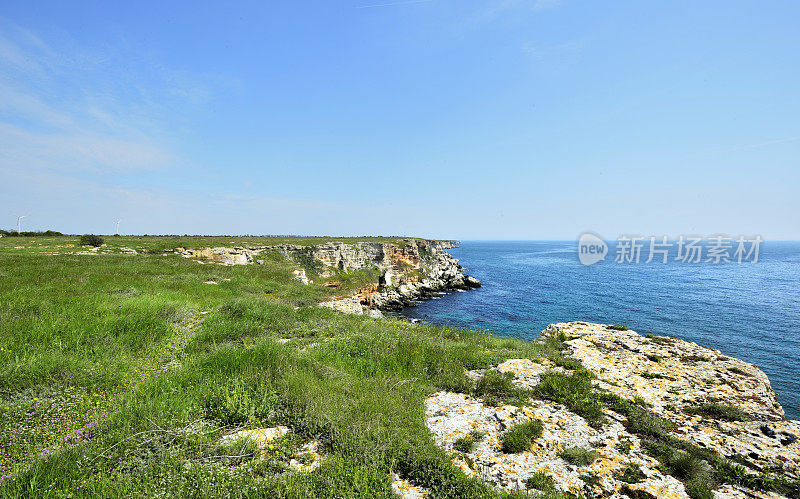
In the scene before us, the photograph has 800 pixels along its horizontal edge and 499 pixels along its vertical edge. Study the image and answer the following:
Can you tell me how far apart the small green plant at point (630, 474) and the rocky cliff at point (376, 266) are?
895 inches

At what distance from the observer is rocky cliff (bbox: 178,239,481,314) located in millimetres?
36312

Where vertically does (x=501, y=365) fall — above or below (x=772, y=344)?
above

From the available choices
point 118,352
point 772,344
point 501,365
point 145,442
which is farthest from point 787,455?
point 772,344

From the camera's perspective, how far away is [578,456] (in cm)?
504

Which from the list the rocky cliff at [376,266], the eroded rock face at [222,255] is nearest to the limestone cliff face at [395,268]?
the rocky cliff at [376,266]

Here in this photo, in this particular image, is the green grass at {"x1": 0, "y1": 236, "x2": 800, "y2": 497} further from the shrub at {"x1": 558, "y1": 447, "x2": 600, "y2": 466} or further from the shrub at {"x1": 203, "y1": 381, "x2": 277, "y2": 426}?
the shrub at {"x1": 558, "y1": 447, "x2": 600, "y2": 466}

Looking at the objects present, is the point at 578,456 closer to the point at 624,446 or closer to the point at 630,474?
the point at 630,474

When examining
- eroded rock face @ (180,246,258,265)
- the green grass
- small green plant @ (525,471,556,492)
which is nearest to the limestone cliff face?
eroded rock face @ (180,246,258,265)

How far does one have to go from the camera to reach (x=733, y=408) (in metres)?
6.83

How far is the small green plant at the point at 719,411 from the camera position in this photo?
666 centimetres

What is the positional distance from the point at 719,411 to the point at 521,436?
5.38 m

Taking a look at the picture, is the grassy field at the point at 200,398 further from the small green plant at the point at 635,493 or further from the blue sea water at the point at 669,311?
the blue sea water at the point at 669,311

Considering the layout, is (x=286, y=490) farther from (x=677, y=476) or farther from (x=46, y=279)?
(x=46, y=279)

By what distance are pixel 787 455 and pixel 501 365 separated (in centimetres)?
550
